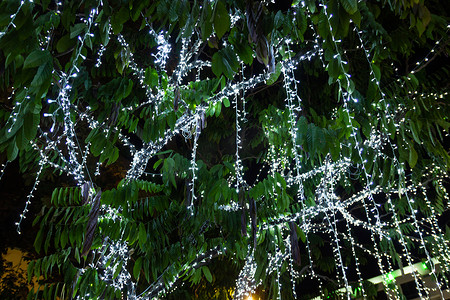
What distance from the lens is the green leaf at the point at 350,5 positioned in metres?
0.97

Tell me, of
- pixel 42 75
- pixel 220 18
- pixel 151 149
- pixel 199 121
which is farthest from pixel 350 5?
A: pixel 151 149

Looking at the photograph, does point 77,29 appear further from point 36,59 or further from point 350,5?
point 350,5

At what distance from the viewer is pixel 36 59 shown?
3.14ft

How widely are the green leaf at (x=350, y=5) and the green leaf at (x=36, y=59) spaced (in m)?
0.83

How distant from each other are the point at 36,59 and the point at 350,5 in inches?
34.0

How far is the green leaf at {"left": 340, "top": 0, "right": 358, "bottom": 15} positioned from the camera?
0.97m

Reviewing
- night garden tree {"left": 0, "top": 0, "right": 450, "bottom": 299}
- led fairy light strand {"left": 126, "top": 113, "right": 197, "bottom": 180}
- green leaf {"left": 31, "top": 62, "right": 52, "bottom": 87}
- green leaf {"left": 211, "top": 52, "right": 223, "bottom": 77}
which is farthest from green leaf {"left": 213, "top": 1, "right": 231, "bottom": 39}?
led fairy light strand {"left": 126, "top": 113, "right": 197, "bottom": 180}

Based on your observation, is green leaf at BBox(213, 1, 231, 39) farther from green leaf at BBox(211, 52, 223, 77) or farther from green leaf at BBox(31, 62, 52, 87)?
green leaf at BBox(31, 62, 52, 87)

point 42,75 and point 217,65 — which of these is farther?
point 217,65

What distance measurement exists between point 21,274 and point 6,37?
6524 mm

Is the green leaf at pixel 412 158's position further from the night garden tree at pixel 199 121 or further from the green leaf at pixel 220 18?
the green leaf at pixel 220 18

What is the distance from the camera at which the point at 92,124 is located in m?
2.78

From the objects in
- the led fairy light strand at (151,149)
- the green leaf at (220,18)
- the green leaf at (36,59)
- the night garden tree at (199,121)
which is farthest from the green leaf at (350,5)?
the led fairy light strand at (151,149)

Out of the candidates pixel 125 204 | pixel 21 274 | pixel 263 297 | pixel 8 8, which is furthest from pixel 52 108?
pixel 21 274
